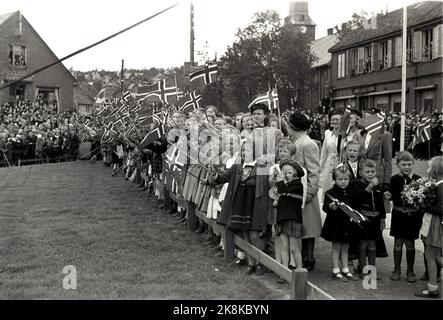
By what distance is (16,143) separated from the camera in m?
25.9

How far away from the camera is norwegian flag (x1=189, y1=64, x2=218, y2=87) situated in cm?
1038

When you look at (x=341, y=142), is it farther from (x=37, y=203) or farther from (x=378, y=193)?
(x=37, y=203)

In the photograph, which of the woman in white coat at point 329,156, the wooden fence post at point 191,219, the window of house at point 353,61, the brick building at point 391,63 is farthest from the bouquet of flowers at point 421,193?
the window of house at point 353,61

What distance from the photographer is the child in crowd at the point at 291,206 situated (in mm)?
6734

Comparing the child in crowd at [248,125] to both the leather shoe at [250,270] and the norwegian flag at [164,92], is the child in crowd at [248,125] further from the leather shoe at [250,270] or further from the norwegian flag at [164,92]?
the norwegian flag at [164,92]

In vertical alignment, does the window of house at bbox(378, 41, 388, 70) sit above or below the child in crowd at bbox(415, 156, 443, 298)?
above

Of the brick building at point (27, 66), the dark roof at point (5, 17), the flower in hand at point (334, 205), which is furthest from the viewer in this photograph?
the dark roof at point (5, 17)

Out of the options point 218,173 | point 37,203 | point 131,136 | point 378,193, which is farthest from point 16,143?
point 378,193

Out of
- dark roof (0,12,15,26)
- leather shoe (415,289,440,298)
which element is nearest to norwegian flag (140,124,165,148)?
leather shoe (415,289,440,298)

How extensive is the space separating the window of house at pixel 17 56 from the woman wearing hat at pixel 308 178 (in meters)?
44.4

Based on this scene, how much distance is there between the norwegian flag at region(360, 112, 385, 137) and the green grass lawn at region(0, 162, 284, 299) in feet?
9.53

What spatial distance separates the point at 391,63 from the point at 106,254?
30321mm

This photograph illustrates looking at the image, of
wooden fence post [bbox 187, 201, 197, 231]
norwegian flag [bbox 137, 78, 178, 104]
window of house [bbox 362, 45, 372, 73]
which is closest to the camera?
wooden fence post [bbox 187, 201, 197, 231]

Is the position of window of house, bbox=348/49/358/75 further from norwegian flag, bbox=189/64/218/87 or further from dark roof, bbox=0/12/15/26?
norwegian flag, bbox=189/64/218/87
